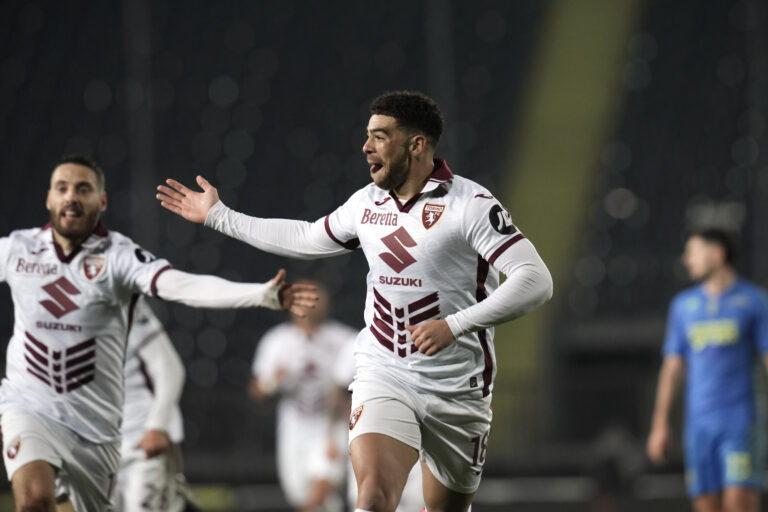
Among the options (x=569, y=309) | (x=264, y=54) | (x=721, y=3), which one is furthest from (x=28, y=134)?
(x=721, y=3)

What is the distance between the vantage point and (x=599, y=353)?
1583 centimetres

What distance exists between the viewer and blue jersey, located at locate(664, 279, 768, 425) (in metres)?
7.71

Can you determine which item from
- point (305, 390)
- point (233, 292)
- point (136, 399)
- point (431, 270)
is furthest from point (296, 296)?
point (305, 390)

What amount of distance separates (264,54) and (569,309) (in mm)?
5825

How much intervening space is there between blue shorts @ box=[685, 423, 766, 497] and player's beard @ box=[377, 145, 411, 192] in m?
3.72

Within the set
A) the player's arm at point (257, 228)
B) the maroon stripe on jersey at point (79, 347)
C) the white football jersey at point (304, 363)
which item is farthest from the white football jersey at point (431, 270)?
the white football jersey at point (304, 363)

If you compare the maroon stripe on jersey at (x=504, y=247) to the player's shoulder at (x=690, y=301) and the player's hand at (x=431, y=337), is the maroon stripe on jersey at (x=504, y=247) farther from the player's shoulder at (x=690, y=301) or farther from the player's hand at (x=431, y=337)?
the player's shoulder at (x=690, y=301)

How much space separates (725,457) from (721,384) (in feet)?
1.58

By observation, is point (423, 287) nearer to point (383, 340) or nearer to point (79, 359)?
point (383, 340)

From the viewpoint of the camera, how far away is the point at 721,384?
304 inches

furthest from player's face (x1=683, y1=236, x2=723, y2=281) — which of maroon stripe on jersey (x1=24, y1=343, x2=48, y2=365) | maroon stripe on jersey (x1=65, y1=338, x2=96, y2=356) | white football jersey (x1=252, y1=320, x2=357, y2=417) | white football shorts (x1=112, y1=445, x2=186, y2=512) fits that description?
maroon stripe on jersey (x1=24, y1=343, x2=48, y2=365)

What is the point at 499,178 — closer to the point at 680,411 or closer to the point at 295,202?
the point at 295,202

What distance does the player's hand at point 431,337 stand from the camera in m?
4.60

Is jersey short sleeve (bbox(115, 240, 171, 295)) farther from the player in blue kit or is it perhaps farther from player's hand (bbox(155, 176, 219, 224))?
the player in blue kit
